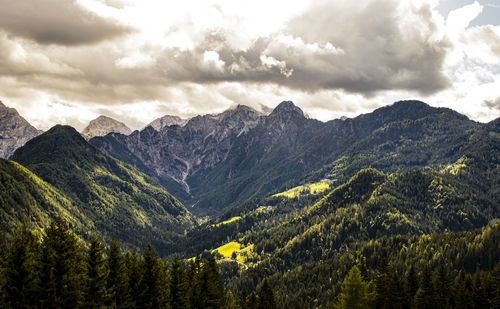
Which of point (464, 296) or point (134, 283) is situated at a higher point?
point (134, 283)

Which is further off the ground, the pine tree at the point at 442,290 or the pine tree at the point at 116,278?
the pine tree at the point at 116,278

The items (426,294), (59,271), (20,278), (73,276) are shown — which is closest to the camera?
(20,278)

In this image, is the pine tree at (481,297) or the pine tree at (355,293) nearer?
the pine tree at (355,293)

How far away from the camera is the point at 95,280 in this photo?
169ft

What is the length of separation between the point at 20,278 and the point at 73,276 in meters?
6.28

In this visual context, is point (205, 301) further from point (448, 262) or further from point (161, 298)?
point (448, 262)

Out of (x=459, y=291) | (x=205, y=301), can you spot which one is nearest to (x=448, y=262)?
(x=459, y=291)

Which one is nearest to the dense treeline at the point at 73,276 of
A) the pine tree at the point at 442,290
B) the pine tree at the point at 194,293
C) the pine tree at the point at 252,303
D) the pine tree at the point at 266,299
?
the pine tree at the point at 194,293

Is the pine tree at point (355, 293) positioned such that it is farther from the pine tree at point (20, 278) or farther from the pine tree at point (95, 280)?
the pine tree at point (20, 278)

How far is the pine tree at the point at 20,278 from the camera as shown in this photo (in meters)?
45.8

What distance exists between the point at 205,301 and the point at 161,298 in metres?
11.1

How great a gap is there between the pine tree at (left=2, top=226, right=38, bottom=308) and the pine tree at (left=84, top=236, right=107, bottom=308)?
262 inches

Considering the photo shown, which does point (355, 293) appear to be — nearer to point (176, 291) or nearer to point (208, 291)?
point (208, 291)

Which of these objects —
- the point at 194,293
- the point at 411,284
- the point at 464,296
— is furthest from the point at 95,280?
the point at 464,296
